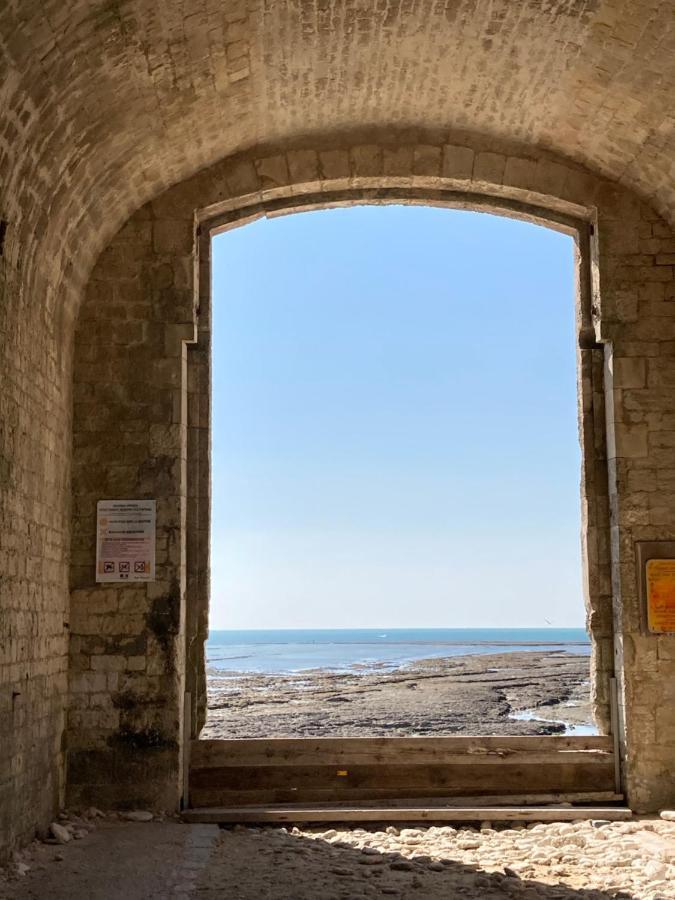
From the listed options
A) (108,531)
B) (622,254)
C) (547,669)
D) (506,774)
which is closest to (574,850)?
(506,774)

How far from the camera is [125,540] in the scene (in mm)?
7609

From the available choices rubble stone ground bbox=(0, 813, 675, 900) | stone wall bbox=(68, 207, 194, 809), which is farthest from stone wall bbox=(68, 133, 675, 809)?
rubble stone ground bbox=(0, 813, 675, 900)

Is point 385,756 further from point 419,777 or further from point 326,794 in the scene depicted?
point 326,794

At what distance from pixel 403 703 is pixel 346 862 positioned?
11057 millimetres

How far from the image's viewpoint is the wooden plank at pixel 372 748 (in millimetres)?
7723

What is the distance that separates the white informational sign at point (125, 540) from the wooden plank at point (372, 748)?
4.24 ft

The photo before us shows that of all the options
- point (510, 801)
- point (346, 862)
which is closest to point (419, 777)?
point (510, 801)

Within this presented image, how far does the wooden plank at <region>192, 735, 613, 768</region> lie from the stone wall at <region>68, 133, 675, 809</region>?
231 millimetres

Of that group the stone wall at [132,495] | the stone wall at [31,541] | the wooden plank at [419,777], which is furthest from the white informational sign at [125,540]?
the wooden plank at [419,777]

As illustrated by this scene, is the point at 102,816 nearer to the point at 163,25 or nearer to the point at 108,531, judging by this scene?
the point at 108,531

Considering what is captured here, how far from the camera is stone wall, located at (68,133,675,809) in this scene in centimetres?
749

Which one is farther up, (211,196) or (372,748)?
(211,196)

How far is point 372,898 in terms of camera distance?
17.3 ft

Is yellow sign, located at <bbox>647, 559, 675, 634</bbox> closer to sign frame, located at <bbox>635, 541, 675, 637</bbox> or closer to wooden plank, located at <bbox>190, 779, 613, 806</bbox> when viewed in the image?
sign frame, located at <bbox>635, 541, 675, 637</bbox>
